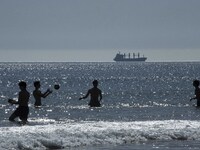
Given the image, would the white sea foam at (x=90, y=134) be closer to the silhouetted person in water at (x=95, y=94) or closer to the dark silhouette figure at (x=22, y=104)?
the dark silhouette figure at (x=22, y=104)

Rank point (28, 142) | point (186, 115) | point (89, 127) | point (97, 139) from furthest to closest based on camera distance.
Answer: point (186, 115) → point (89, 127) → point (97, 139) → point (28, 142)

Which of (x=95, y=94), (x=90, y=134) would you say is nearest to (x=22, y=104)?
(x=90, y=134)

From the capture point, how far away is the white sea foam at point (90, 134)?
17.9 m

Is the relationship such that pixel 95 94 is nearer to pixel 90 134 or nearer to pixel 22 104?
pixel 22 104

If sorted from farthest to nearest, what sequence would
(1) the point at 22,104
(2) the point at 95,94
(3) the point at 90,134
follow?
(2) the point at 95,94 → (1) the point at 22,104 → (3) the point at 90,134

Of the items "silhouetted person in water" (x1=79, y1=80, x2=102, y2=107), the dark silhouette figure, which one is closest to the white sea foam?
the dark silhouette figure

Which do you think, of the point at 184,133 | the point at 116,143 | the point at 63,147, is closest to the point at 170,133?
the point at 184,133

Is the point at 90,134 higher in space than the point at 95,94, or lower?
lower

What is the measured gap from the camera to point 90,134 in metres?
19.5

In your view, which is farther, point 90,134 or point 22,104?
point 22,104

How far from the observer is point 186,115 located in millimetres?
29078

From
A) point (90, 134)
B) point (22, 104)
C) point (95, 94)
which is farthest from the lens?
point (95, 94)

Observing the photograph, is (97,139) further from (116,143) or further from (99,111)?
(99,111)

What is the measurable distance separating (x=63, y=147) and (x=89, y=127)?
8.26 feet
